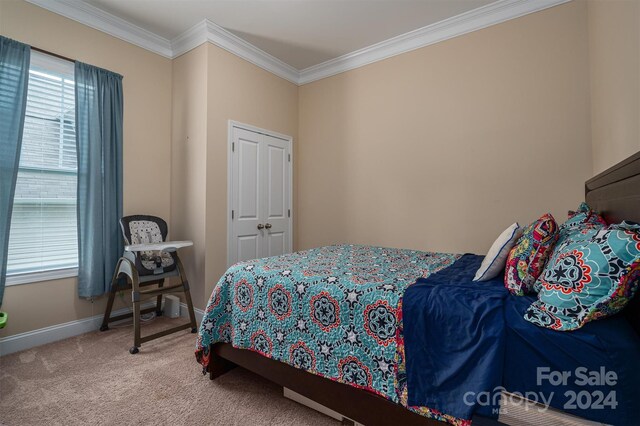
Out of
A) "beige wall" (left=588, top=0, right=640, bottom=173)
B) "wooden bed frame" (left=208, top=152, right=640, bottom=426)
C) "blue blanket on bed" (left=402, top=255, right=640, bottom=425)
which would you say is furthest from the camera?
"beige wall" (left=588, top=0, right=640, bottom=173)

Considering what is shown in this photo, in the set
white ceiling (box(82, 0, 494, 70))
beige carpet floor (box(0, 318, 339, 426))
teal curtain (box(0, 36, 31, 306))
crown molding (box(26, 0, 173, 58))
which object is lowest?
beige carpet floor (box(0, 318, 339, 426))

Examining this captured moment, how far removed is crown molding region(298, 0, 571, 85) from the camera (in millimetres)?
2755

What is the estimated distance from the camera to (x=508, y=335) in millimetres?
1164

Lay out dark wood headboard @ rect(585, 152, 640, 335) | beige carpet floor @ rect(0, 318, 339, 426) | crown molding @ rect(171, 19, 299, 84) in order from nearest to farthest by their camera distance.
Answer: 1. dark wood headboard @ rect(585, 152, 640, 335)
2. beige carpet floor @ rect(0, 318, 339, 426)
3. crown molding @ rect(171, 19, 299, 84)

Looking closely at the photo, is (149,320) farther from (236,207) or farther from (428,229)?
(428,229)

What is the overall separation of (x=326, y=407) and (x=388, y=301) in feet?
2.35

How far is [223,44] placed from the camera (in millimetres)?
3305

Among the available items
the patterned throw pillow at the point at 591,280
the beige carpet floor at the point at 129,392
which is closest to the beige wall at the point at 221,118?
the beige carpet floor at the point at 129,392

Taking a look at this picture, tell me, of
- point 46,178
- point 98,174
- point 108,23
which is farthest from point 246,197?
point 108,23

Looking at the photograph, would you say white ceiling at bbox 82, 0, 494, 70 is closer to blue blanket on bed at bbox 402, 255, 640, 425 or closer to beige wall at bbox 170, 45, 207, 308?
beige wall at bbox 170, 45, 207, 308

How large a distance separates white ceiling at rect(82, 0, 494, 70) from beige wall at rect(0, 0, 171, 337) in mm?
336

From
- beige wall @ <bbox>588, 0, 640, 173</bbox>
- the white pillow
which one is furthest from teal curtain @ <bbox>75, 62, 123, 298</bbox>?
beige wall @ <bbox>588, 0, 640, 173</bbox>

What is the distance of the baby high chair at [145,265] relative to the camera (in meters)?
2.64

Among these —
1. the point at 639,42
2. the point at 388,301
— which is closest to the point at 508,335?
the point at 388,301
